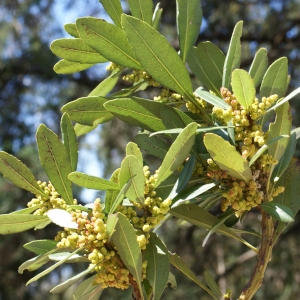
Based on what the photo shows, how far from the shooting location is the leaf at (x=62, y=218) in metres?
0.74

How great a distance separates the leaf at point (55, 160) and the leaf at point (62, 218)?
11 centimetres

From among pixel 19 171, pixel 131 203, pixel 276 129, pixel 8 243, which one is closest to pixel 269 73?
pixel 276 129

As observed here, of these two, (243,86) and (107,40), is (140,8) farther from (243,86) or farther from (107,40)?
(243,86)

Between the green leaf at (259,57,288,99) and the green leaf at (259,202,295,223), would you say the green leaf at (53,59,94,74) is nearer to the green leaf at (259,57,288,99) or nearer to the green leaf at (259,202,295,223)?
the green leaf at (259,57,288,99)

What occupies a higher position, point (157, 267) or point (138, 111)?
point (138, 111)

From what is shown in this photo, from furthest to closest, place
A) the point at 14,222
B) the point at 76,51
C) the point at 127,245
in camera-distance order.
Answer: the point at 76,51 < the point at 14,222 < the point at 127,245

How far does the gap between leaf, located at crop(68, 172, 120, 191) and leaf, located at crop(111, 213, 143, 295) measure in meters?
0.10

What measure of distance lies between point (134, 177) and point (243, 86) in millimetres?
252

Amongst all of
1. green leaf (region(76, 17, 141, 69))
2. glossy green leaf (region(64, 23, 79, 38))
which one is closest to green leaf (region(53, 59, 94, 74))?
glossy green leaf (region(64, 23, 79, 38))

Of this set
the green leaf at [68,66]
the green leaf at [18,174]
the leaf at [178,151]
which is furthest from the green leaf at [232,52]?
the green leaf at [18,174]

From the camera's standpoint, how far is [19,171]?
888 millimetres

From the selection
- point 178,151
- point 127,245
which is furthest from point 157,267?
point 178,151

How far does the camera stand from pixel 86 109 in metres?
0.93

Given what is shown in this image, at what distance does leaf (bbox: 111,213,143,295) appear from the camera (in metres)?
0.70
